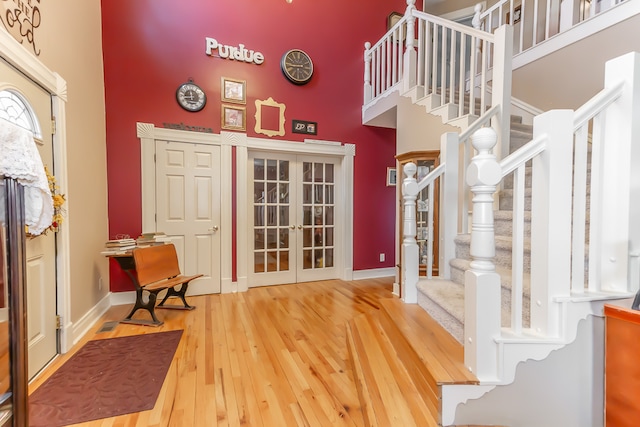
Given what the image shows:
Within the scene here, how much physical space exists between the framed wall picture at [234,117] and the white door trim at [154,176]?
21cm

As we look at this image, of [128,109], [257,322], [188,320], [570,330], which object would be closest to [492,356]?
[570,330]

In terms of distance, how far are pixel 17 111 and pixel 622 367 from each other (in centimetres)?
328

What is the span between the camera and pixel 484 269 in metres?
1.13

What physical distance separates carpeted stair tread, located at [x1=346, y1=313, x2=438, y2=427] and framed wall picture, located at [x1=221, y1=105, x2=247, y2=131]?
9.20 feet

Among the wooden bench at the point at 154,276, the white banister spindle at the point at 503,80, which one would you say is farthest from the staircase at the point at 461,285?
the wooden bench at the point at 154,276

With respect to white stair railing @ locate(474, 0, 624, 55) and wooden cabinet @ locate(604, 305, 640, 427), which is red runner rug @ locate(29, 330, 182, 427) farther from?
white stair railing @ locate(474, 0, 624, 55)

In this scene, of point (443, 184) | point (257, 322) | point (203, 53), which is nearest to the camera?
point (443, 184)

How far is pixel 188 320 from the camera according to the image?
2.74 meters

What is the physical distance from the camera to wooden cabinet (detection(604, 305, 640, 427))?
1048 millimetres

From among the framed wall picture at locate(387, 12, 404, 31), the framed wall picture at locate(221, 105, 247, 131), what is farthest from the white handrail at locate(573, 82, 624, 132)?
the framed wall picture at locate(387, 12, 404, 31)

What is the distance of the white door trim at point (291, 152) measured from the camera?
3.59 metres

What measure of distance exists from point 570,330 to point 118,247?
3380 millimetres

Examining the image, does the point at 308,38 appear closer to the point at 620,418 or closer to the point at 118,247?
the point at 118,247

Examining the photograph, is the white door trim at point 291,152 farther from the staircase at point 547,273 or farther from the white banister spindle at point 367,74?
the staircase at point 547,273
